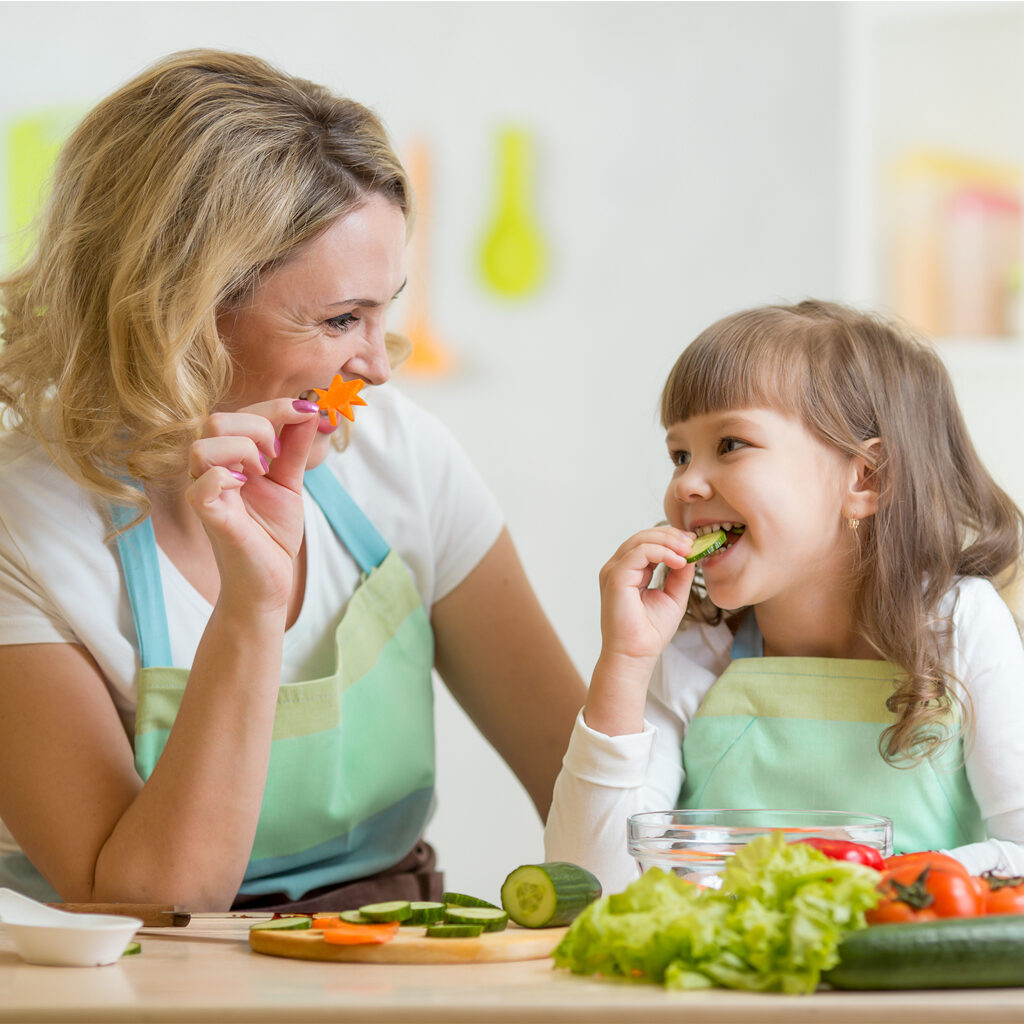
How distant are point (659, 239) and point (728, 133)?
297 millimetres

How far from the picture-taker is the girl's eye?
1436 mm

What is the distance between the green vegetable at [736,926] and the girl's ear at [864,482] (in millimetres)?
645

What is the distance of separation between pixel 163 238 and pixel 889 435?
0.89 meters

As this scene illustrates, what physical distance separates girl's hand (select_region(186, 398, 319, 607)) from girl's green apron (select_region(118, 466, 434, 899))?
0.22 m

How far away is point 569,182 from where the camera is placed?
301 centimetres

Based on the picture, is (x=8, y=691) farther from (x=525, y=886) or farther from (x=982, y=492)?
(x=982, y=492)

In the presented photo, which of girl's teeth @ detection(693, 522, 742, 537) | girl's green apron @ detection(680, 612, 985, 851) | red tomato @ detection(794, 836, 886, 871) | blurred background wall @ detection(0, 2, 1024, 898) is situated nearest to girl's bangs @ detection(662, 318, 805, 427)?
girl's teeth @ detection(693, 522, 742, 537)

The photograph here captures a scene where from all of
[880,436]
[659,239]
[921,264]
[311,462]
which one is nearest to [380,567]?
[311,462]

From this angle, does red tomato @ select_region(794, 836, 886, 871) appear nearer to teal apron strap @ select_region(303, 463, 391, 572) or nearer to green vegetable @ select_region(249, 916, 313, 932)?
green vegetable @ select_region(249, 916, 313, 932)

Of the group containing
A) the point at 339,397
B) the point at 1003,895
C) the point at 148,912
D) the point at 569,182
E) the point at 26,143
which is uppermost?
the point at 26,143

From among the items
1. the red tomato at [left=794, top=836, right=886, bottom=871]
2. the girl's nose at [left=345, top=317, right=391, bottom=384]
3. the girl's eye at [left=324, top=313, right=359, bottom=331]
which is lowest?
the red tomato at [left=794, top=836, right=886, bottom=871]

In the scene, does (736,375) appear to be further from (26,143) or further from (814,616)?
(26,143)

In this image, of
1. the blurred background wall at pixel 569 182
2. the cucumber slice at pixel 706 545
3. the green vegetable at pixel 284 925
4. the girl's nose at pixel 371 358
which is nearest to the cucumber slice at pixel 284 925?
the green vegetable at pixel 284 925

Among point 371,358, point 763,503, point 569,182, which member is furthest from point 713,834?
point 569,182
